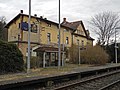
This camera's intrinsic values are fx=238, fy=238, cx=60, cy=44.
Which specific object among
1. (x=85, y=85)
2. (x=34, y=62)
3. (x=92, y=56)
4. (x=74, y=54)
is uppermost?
(x=74, y=54)

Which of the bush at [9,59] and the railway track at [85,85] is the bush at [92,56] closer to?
the bush at [9,59]

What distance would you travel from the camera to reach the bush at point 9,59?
2073 centimetres

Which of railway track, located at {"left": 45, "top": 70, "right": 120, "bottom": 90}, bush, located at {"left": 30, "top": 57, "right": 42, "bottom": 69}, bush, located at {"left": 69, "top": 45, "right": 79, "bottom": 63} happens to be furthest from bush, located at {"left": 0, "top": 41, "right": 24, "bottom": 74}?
bush, located at {"left": 69, "top": 45, "right": 79, "bottom": 63}

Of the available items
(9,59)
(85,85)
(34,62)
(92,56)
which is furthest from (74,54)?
(85,85)

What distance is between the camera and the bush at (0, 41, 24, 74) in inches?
816

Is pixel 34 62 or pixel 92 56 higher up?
pixel 92 56

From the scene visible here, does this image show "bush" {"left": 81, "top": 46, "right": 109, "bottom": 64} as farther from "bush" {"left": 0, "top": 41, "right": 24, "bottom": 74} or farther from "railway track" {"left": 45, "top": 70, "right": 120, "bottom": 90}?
"railway track" {"left": 45, "top": 70, "right": 120, "bottom": 90}

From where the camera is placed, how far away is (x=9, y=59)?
70.2 feet

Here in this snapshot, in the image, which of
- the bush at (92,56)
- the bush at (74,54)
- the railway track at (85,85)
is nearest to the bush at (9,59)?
the railway track at (85,85)

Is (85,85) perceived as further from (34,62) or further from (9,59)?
(34,62)

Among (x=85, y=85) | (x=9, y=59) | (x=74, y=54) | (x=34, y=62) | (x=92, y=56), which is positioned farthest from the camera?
(x=74, y=54)

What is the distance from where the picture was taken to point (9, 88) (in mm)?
10805

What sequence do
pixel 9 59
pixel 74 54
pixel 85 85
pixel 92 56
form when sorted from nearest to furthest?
pixel 85 85
pixel 9 59
pixel 92 56
pixel 74 54

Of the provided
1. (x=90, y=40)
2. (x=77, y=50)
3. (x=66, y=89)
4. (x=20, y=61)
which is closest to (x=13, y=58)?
(x=20, y=61)
